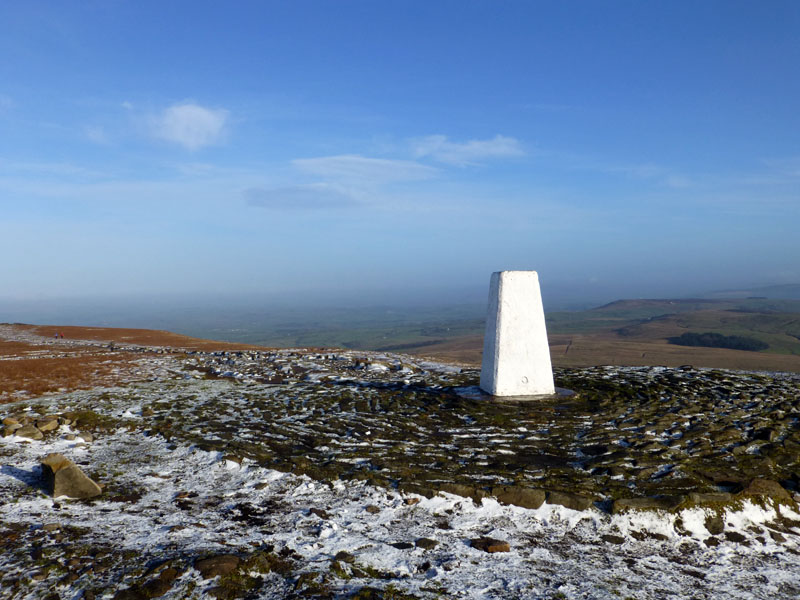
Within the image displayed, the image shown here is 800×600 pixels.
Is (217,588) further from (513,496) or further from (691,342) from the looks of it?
(691,342)

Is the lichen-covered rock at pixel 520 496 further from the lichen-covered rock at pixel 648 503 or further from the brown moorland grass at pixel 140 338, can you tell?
the brown moorland grass at pixel 140 338

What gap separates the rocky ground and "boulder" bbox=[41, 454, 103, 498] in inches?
11.9

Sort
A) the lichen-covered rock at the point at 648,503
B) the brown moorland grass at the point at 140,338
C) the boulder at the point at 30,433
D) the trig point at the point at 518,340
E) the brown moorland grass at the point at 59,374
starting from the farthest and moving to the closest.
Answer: the brown moorland grass at the point at 140,338 → the brown moorland grass at the point at 59,374 → the trig point at the point at 518,340 → the boulder at the point at 30,433 → the lichen-covered rock at the point at 648,503

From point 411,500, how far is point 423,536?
1071 mm

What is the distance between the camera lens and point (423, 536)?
7336 mm

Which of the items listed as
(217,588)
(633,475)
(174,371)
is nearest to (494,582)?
(217,588)

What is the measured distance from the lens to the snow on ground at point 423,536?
19.8 ft

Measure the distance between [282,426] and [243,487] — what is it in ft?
15.2

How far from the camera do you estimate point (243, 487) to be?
9172 mm

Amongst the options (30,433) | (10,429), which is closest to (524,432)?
(30,433)

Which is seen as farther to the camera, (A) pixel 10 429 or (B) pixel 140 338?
(B) pixel 140 338

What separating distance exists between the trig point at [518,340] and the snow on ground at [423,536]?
874 centimetres

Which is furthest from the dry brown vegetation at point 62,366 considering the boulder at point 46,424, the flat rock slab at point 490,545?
the flat rock slab at point 490,545

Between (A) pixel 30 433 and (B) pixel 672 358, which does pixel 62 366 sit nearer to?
(A) pixel 30 433
